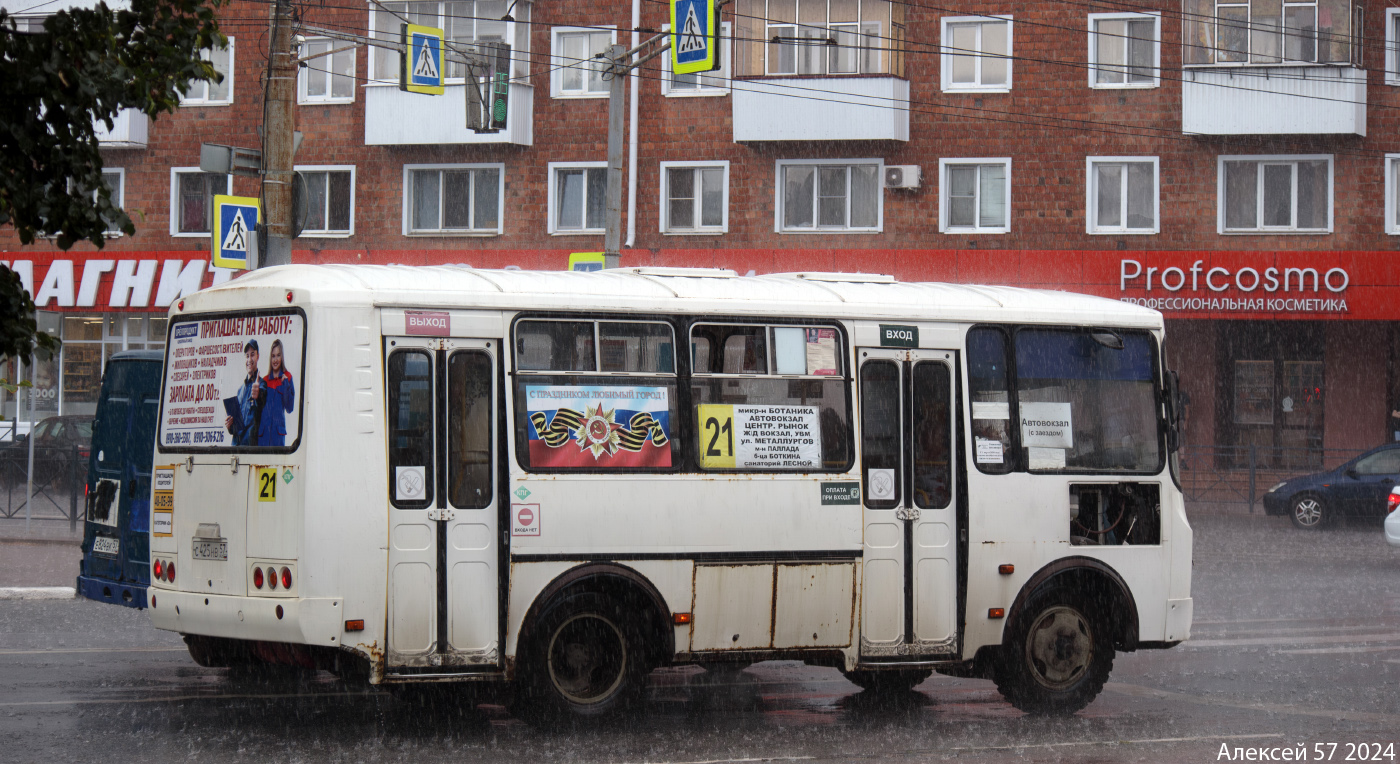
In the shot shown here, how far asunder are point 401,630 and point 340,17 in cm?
2651

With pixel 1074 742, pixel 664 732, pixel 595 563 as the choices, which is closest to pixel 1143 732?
pixel 1074 742

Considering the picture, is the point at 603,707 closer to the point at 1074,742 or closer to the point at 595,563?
the point at 595,563

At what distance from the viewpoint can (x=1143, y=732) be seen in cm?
922

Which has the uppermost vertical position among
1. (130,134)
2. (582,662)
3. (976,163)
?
(130,134)

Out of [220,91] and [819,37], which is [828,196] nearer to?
[819,37]

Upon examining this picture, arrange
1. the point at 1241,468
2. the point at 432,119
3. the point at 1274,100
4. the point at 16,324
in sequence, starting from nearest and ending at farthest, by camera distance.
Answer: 1. the point at 16,324
2. the point at 1241,468
3. the point at 1274,100
4. the point at 432,119

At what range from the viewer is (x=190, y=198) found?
112 ft

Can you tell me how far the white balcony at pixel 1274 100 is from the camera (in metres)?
29.5

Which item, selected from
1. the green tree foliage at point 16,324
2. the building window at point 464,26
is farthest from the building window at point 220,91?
the green tree foliage at point 16,324

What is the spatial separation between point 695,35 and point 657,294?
9955 mm

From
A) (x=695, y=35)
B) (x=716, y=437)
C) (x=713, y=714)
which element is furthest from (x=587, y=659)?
(x=695, y=35)

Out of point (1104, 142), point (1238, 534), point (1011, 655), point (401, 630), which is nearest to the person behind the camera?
point (401, 630)

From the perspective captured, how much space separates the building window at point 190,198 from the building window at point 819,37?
11.8 meters

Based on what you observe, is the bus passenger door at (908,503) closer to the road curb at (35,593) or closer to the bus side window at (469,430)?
the bus side window at (469,430)
